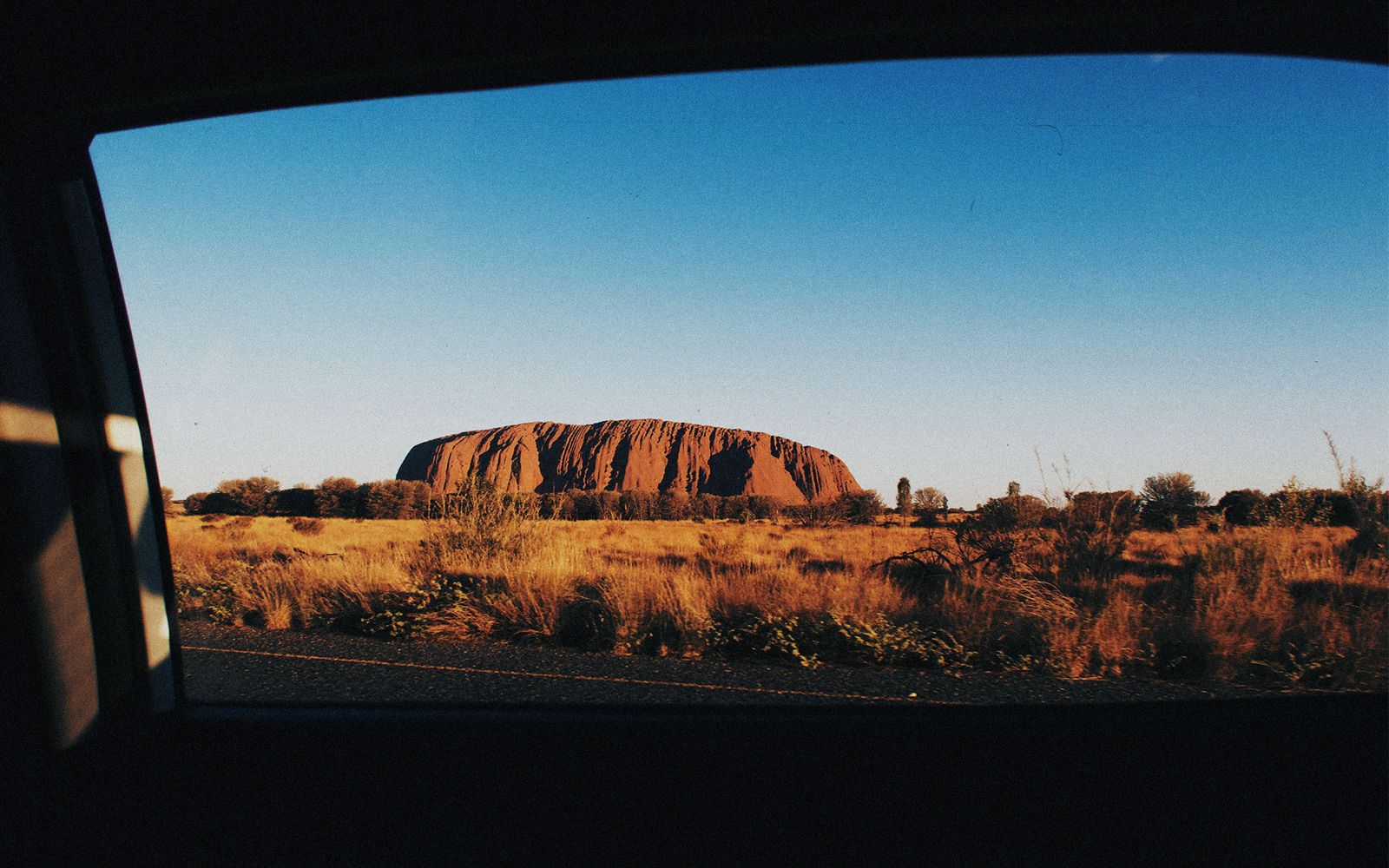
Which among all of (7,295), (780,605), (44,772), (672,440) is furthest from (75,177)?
(672,440)

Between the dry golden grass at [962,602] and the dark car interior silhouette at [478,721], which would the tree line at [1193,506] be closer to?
the dry golden grass at [962,602]

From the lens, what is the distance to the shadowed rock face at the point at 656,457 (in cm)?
5228

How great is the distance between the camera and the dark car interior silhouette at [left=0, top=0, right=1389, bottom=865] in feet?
5.33

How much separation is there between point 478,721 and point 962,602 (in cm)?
476

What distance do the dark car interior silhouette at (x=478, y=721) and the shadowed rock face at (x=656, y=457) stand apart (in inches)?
1797

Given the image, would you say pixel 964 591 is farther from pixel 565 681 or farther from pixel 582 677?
pixel 565 681

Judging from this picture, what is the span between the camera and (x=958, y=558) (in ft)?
28.6

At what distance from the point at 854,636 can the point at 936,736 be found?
300cm

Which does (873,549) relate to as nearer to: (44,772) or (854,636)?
(854,636)

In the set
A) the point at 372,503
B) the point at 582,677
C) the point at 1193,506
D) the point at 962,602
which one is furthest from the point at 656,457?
the point at 582,677

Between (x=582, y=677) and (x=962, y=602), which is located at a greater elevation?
(x=582, y=677)

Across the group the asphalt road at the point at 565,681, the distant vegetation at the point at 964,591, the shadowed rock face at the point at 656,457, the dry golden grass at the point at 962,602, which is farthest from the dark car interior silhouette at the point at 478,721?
the shadowed rock face at the point at 656,457

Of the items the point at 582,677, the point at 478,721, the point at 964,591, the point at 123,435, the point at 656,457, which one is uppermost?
the point at 656,457

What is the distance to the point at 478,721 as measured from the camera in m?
1.94
